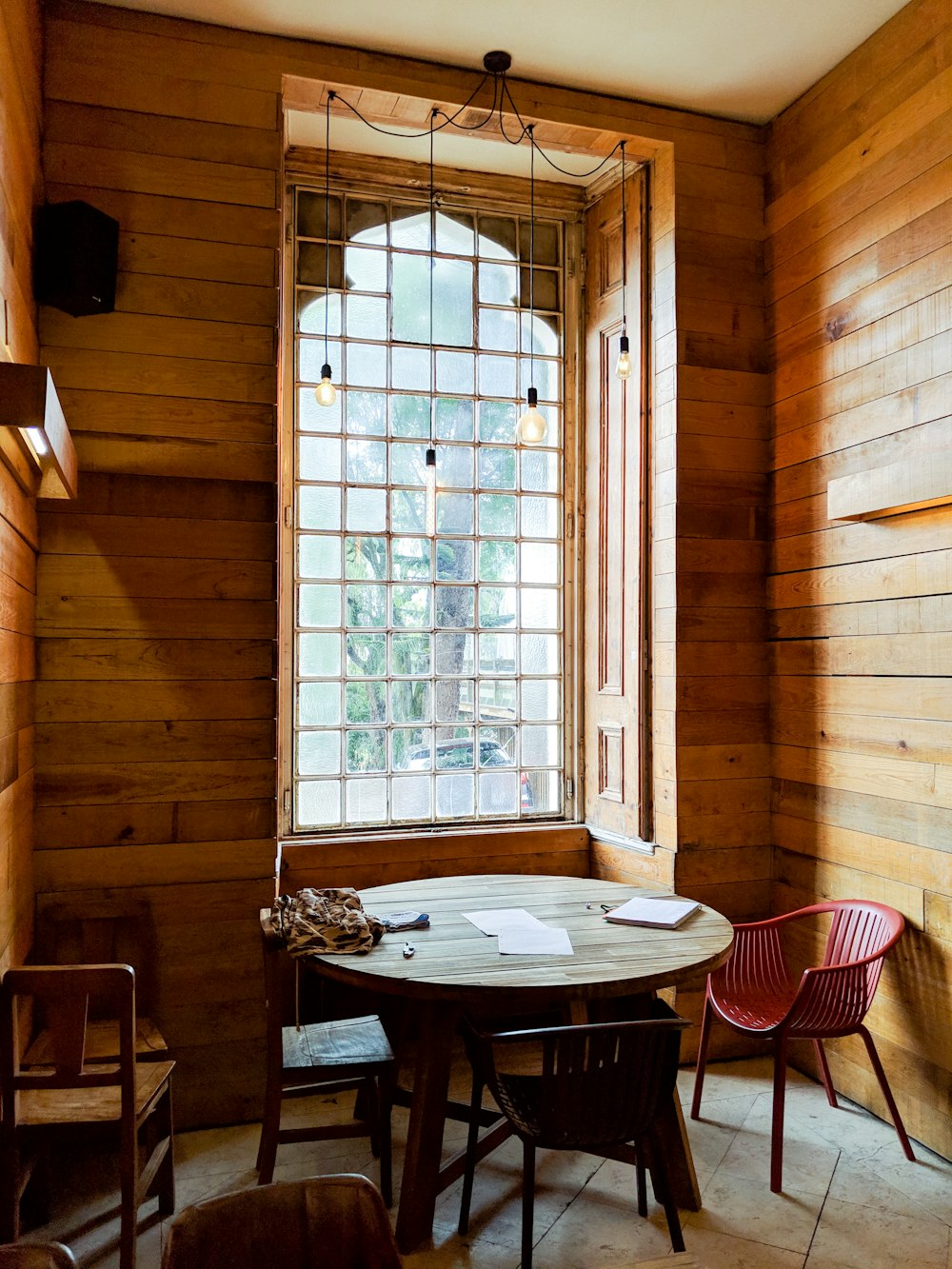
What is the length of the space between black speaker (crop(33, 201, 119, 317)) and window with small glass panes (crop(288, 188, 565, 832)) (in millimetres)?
1115

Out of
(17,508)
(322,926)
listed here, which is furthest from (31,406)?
(322,926)

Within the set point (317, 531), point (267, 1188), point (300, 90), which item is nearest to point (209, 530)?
point (317, 531)

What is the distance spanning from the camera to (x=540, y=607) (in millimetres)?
4348

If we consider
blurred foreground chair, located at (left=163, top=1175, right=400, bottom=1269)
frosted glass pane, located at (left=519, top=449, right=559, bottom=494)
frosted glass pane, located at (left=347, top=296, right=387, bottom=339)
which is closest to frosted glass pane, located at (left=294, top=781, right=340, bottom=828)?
frosted glass pane, located at (left=519, top=449, right=559, bottom=494)

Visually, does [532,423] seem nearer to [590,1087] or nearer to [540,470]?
[540,470]

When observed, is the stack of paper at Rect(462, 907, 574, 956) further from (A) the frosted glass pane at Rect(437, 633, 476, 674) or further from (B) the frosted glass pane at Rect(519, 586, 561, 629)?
(B) the frosted glass pane at Rect(519, 586, 561, 629)

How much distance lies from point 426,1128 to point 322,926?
0.62 metres

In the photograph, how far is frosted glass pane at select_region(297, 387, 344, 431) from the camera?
4.02 metres

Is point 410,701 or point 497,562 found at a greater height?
point 497,562

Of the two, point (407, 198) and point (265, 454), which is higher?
point (407, 198)

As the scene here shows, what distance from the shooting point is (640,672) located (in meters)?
3.85

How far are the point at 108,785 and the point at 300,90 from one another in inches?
104

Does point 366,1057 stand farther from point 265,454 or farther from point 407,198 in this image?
point 407,198

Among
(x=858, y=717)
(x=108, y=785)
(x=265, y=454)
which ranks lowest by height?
(x=108, y=785)
